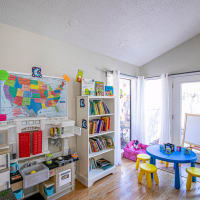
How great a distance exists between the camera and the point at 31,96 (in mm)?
1921

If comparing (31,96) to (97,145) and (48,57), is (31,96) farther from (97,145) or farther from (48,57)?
(97,145)

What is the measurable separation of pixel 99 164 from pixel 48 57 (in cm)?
205

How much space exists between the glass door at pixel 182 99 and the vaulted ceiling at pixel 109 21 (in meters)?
0.90

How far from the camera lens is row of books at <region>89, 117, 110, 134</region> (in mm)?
2391

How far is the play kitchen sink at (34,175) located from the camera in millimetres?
1590

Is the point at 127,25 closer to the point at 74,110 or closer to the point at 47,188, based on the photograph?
the point at 74,110

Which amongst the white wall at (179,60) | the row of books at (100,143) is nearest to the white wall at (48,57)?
the row of books at (100,143)

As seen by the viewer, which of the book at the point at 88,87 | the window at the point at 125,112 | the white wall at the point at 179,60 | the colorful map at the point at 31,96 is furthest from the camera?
the window at the point at 125,112

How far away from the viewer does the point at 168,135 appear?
3.23 metres

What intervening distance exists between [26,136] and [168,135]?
2932mm

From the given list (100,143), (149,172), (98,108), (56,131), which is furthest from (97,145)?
(149,172)

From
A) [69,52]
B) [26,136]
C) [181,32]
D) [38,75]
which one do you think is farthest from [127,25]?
[26,136]

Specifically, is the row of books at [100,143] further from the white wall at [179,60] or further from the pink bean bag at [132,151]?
the white wall at [179,60]

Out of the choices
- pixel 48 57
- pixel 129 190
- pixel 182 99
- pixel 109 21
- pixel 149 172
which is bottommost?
pixel 129 190
